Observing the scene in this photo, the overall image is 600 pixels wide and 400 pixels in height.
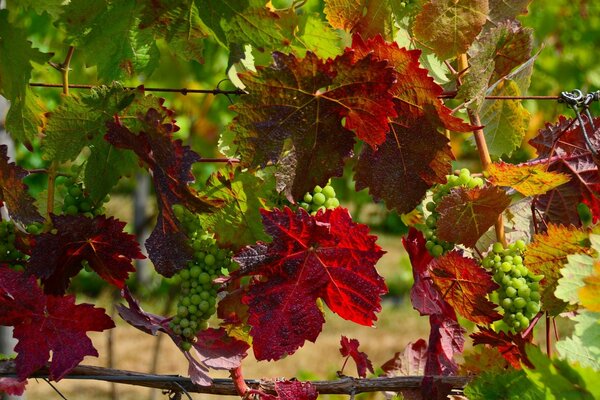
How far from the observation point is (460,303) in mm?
996

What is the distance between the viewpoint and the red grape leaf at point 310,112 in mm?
915

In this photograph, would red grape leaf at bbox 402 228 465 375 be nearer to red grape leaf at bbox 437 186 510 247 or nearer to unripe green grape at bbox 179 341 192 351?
red grape leaf at bbox 437 186 510 247

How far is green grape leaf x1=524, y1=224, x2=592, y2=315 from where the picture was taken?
36.9 inches

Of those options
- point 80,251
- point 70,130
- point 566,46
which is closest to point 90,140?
point 70,130

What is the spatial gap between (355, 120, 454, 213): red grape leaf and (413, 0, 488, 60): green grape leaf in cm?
11

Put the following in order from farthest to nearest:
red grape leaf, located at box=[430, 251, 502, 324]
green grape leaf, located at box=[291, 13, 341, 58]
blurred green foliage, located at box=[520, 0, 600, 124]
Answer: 1. blurred green foliage, located at box=[520, 0, 600, 124]
2. green grape leaf, located at box=[291, 13, 341, 58]
3. red grape leaf, located at box=[430, 251, 502, 324]

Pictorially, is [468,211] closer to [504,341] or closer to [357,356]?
[504,341]

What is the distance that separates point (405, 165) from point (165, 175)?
0.27 m

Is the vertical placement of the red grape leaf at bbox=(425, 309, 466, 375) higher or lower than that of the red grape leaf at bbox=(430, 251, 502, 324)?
lower

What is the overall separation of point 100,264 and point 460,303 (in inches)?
16.6

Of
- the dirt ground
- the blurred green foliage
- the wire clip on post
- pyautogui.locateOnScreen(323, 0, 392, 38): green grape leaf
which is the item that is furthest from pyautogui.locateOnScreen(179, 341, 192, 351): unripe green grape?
the blurred green foliage

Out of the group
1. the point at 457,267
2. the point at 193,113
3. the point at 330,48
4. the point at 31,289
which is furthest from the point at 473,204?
the point at 193,113

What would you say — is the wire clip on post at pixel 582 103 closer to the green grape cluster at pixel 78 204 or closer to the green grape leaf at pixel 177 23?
the green grape leaf at pixel 177 23

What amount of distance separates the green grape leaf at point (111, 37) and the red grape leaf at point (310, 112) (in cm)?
28
